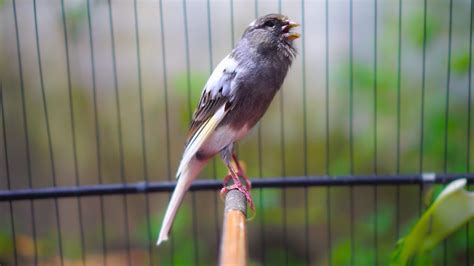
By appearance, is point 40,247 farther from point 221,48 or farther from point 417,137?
point 417,137

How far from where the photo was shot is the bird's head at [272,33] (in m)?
1.42

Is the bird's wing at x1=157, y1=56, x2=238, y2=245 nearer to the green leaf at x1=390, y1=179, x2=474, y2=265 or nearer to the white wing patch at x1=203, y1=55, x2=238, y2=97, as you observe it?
the white wing patch at x1=203, y1=55, x2=238, y2=97

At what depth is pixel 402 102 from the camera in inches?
87.5

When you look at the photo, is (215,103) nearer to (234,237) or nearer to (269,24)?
(269,24)

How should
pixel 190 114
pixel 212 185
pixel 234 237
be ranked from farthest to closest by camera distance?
pixel 190 114, pixel 212 185, pixel 234 237

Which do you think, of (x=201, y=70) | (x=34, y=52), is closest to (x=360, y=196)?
(x=201, y=70)

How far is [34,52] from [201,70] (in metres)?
0.68

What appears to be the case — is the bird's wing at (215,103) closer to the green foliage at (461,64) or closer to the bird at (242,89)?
the bird at (242,89)

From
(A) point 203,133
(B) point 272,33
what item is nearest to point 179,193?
(A) point 203,133

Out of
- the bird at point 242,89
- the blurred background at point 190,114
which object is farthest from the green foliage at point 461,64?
the bird at point 242,89

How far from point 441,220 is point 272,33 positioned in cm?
60

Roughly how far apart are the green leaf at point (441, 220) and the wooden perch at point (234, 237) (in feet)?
1.12

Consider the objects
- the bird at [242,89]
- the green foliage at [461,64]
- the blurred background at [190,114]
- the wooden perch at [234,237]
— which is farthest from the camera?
the blurred background at [190,114]

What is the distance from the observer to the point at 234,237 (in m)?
0.88
